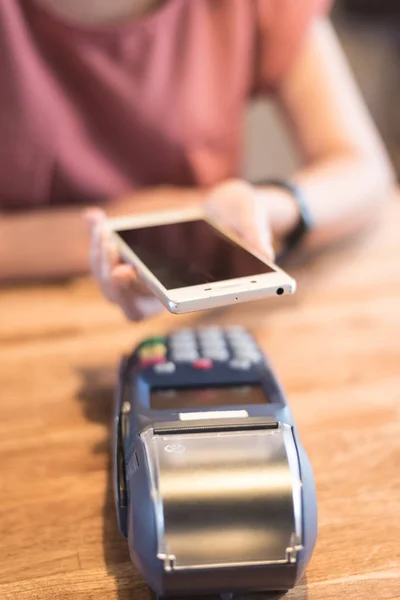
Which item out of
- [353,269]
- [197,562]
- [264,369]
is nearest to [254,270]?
[264,369]

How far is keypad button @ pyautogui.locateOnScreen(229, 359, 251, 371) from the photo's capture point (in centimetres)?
43

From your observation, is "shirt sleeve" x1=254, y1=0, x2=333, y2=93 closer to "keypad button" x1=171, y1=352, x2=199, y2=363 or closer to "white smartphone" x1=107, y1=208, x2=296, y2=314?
"white smartphone" x1=107, y1=208, x2=296, y2=314

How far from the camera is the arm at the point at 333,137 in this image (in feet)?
2.29

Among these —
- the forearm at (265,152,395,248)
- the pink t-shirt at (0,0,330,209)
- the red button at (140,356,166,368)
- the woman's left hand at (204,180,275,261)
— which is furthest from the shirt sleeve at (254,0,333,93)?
the red button at (140,356,166,368)

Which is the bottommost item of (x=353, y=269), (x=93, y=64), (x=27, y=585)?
(x=27, y=585)

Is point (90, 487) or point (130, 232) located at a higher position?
point (130, 232)

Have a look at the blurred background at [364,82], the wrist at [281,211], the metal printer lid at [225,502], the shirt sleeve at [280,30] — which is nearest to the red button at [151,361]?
the metal printer lid at [225,502]

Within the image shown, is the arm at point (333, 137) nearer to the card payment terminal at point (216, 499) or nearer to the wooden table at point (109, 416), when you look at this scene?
the wooden table at point (109, 416)

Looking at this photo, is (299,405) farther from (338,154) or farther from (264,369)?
(338,154)

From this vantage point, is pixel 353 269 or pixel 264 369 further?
pixel 353 269

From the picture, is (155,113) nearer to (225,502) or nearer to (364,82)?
(225,502)

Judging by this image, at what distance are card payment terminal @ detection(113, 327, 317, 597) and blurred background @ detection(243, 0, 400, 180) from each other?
1.04 m

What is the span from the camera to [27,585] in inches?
13.6

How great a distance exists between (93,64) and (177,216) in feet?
0.79
